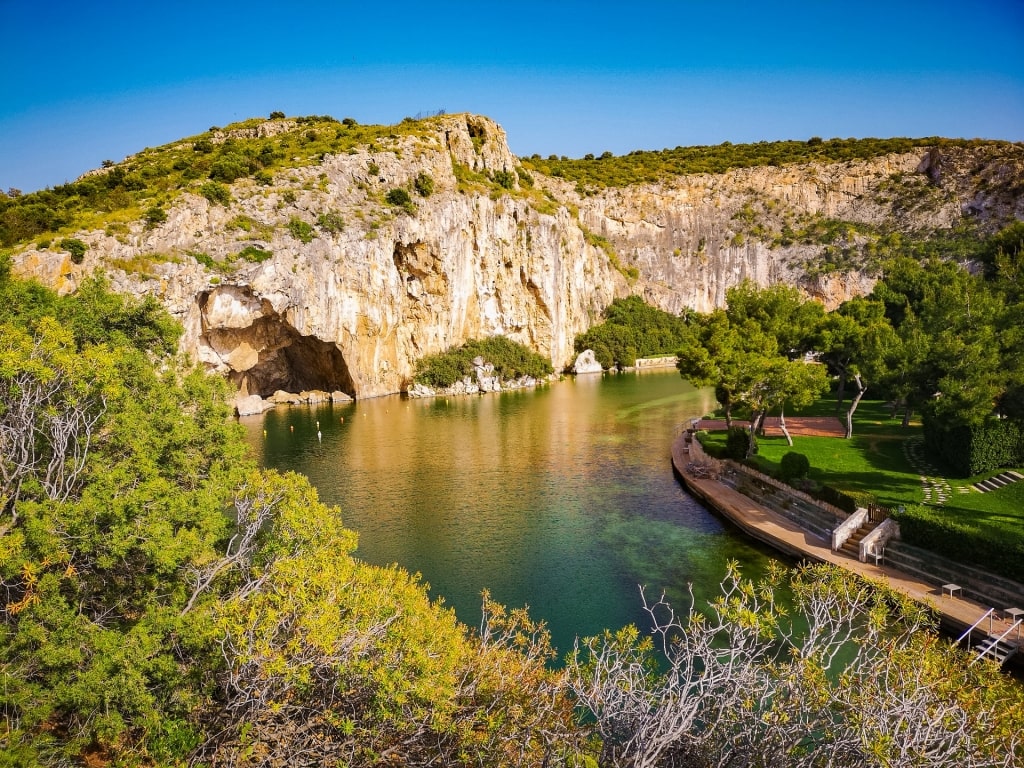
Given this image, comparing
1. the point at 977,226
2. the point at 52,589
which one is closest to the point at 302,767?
the point at 52,589

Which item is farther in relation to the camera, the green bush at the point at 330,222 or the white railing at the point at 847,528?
the green bush at the point at 330,222

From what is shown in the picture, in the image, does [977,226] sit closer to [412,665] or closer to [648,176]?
[648,176]

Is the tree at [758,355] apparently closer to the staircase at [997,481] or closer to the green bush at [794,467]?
the green bush at [794,467]

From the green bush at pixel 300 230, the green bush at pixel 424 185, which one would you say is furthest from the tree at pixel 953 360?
the green bush at pixel 424 185

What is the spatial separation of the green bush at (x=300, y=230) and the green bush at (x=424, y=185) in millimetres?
14233

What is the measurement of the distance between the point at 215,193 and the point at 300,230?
267 inches

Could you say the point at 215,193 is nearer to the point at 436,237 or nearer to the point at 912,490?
the point at 436,237

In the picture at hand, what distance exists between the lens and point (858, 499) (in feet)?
62.3

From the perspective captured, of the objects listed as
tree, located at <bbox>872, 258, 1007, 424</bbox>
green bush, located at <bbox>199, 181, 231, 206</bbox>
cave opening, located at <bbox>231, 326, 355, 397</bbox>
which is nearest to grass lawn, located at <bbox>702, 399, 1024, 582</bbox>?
tree, located at <bbox>872, 258, 1007, 424</bbox>

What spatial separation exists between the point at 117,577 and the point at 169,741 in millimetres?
3385

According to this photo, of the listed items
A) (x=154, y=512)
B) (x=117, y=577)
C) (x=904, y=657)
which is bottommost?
(x=904, y=657)

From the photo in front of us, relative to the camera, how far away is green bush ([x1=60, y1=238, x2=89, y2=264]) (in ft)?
119

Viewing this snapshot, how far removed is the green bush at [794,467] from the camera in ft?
72.4

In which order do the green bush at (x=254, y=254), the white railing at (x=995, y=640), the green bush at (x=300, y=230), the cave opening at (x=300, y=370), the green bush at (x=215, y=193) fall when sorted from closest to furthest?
the white railing at (x=995, y=640) < the green bush at (x=254, y=254) < the green bush at (x=215, y=193) < the green bush at (x=300, y=230) < the cave opening at (x=300, y=370)
